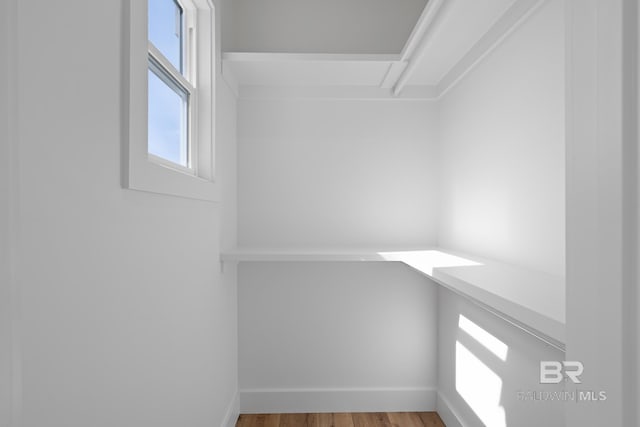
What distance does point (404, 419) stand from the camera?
225 cm

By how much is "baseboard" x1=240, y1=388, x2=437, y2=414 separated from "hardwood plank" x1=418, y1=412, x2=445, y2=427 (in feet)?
0.12

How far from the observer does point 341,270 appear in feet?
7.72

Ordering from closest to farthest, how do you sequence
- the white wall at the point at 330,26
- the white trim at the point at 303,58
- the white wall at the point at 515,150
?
1. the white wall at the point at 515,150
2. the white trim at the point at 303,58
3. the white wall at the point at 330,26

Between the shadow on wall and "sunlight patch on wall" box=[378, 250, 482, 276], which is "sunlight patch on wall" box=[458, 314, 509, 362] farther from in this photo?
"sunlight patch on wall" box=[378, 250, 482, 276]

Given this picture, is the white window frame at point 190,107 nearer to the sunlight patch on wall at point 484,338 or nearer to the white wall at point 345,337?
the white wall at point 345,337

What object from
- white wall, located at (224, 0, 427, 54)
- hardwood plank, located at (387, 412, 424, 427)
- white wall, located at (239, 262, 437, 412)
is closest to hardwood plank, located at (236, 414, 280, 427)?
white wall, located at (239, 262, 437, 412)

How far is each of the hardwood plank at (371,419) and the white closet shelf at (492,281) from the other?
97cm

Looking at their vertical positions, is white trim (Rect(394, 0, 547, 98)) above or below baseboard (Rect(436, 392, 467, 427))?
above

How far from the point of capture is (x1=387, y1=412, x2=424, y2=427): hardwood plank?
86.4 inches

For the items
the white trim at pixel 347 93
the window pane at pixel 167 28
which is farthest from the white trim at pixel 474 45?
the window pane at pixel 167 28

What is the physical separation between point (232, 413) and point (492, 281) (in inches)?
62.7

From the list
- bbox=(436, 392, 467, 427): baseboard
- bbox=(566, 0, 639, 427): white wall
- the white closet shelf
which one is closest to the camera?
bbox=(566, 0, 639, 427): white wall

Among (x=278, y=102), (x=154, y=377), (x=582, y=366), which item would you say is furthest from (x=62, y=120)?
(x=278, y=102)

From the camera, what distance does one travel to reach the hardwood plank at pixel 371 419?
220cm
